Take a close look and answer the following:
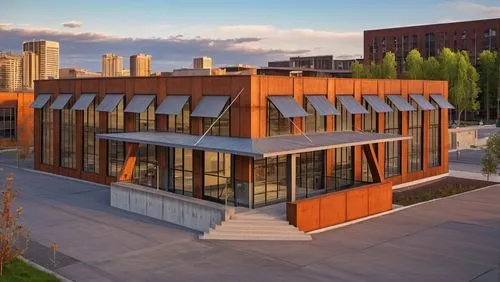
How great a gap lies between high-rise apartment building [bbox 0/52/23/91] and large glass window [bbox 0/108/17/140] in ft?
148

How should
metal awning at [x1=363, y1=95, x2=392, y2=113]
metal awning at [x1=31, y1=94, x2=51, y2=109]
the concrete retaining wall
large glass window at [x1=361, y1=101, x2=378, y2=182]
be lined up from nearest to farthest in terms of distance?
the concrete retaining wall, metal awning at [x1=363, y1=95, x2=392, y2=113], large glass window at [x1=361, y1=101, x2=378, y2=182], metal awning at [x1=31, y1=94, x2=51, y2=109]

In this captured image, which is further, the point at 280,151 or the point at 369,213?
the point at 369,213

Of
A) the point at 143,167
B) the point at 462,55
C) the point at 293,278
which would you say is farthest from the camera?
the point at 462,55

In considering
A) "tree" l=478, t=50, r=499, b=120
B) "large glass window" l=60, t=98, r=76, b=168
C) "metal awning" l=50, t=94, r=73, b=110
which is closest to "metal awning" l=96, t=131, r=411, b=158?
"metal awning" l=50, t=94, r=73, b=110

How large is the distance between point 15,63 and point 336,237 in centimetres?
10112

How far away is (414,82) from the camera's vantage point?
38781 mm

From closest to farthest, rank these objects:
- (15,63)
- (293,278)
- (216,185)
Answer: (293,278) → (216,185) → (15,63)

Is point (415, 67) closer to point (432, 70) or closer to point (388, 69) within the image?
point (432, 70)

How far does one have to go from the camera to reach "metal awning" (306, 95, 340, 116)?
97.9 ft

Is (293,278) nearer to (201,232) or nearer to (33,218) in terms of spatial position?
(201,232)

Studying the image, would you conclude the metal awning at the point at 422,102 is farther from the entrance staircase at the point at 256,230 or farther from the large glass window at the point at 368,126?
the entrance staircase at the point at 256,230

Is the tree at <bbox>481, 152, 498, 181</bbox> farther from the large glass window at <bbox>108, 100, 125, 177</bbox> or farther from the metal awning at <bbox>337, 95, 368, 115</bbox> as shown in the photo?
the large glass window at <bbox>108, 100, 125, 177</bbox>

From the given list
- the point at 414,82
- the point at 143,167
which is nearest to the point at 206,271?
the point at 143,167

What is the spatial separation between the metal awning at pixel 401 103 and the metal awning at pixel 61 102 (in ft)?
71.6
